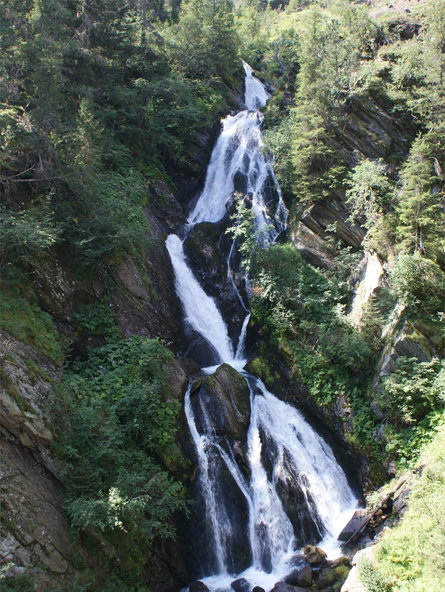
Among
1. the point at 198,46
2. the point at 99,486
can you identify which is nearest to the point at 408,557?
the point at 99,486

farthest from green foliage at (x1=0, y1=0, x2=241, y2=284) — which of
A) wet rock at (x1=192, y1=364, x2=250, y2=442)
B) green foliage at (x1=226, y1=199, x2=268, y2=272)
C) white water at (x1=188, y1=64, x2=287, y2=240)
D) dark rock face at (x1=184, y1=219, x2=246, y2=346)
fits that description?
wet rock at (x1=192, y1=364, x2=250, y2=442)

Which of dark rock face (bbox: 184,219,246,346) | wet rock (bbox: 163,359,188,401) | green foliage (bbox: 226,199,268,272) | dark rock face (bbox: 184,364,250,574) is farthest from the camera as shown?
dark rock face (bbox: 184,219,246,346)

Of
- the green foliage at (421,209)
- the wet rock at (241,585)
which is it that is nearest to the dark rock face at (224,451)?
the wet rock at (241,585)

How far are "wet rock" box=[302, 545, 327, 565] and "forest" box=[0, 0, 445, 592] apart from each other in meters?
1.89

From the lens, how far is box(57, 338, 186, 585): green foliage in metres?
6.65

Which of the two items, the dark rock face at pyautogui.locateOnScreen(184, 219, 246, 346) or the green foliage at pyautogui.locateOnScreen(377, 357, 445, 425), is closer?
the green foliage at pyautogui.locateOnScreen(377, 357, 445, 425)

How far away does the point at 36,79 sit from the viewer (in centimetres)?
1088

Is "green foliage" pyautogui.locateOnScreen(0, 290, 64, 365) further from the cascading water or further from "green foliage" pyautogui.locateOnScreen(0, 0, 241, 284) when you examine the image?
the cascading water

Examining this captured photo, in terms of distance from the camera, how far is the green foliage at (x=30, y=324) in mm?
7954

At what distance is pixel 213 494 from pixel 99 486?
342 centimetres

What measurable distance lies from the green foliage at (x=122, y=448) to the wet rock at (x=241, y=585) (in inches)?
76.0

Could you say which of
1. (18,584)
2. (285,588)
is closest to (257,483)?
(285,588)

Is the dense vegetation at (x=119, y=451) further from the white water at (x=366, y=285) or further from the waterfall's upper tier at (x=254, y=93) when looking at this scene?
the waterfall's upper tier at (x=254, y=93)

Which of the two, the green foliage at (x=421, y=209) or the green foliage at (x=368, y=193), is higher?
the green foliage at (x=368, y=193)
